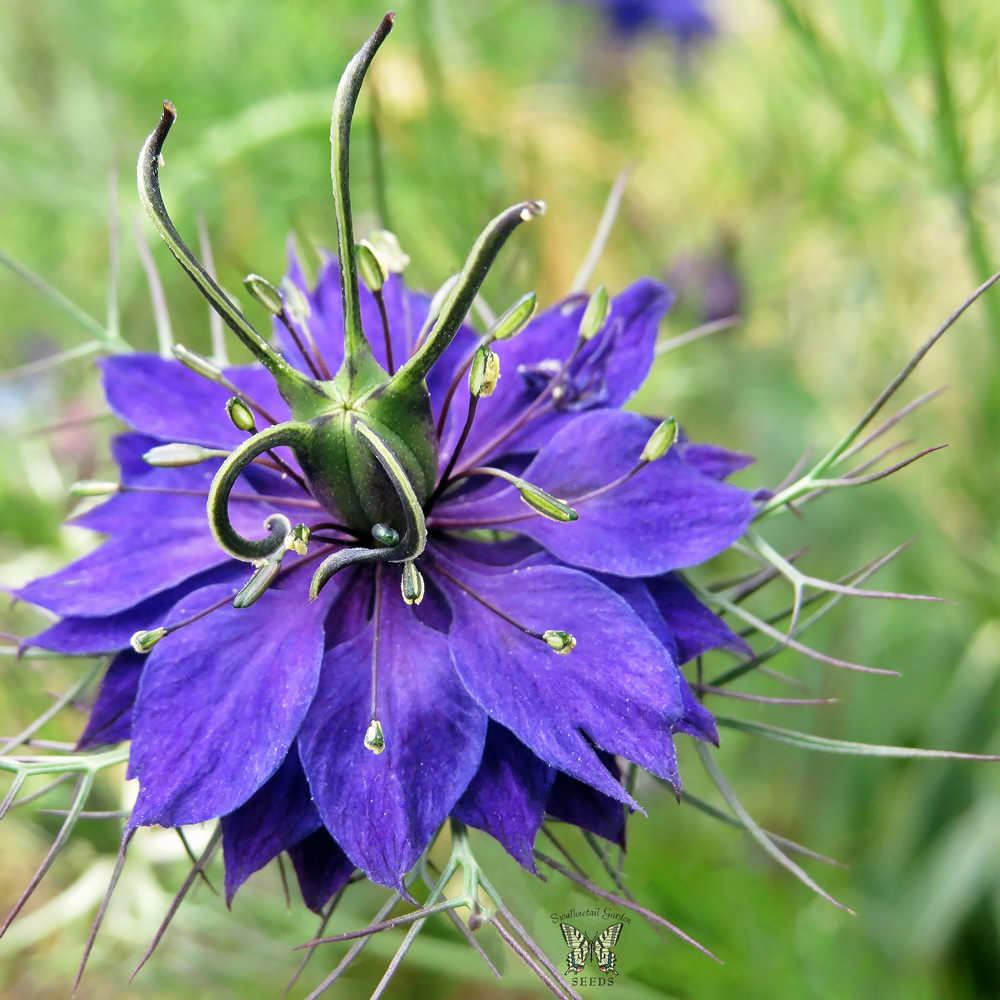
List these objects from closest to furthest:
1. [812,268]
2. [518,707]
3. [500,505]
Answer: [518,707] → [500,505] → [812,268]

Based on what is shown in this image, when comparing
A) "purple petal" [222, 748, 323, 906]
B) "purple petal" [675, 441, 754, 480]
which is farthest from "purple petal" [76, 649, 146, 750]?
"purple petal" [675, 441, 754, 480]

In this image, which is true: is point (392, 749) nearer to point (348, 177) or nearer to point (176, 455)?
point (176, 455)

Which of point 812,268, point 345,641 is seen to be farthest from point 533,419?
point 812,268

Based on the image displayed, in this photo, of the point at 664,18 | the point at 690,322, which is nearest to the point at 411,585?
the point at 690,322

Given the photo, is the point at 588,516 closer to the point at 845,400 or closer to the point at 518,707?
the point at 518,707

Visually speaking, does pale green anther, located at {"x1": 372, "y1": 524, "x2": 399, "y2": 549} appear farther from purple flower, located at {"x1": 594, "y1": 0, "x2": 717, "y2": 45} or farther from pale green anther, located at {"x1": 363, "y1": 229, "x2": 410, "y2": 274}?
purple flower, located at {"x1": 594, "y1": 0, "x2": 717, "y2": 45}

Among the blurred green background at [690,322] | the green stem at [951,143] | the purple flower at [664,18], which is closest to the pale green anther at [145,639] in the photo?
the blurred green background at [690,322]

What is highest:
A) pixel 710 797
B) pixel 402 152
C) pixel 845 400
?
pixel 402 152
